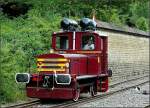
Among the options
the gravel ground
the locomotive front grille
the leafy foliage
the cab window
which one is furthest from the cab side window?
the leafy foliage

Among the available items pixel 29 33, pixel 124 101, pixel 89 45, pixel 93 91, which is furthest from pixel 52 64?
pixel 29 33

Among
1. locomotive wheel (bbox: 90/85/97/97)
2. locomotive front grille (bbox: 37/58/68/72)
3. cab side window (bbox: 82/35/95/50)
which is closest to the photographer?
locomotive front grille (bbox: 37/58/68/72)

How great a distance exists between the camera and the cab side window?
17703 mm

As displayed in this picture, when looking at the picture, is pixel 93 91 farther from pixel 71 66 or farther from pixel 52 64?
pixel 52 64

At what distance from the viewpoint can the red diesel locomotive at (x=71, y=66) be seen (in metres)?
15.7

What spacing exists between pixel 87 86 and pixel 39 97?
2495 millimetres

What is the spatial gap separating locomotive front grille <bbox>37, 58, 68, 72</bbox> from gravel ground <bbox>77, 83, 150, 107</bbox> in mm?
1402

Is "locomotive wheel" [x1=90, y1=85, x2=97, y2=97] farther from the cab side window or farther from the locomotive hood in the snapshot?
the locomotive hood

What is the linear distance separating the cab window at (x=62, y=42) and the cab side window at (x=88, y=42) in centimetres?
61

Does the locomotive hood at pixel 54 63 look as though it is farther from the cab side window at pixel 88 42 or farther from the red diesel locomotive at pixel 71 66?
the cab side window at pixel 88 42

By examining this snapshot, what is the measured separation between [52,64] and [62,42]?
2.13 m

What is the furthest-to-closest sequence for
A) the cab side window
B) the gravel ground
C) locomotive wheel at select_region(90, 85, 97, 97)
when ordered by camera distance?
locomotive wheel at select_region(90, 85, 97, 97) → the cab side window → the gravel ground

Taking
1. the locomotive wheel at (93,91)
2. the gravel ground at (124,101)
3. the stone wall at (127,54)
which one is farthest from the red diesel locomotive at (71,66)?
the stone wall at (127,54)

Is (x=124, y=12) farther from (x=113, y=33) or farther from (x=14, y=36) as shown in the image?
(x=14, y=36)
